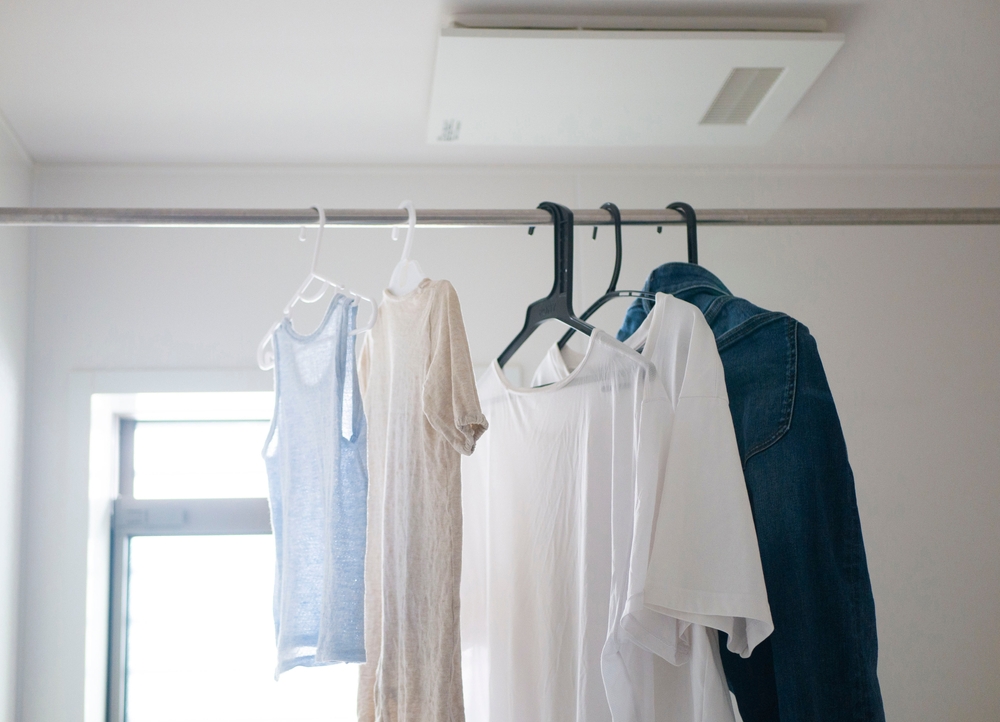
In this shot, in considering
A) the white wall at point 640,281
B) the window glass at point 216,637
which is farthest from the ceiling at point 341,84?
the window glass at point 216,637

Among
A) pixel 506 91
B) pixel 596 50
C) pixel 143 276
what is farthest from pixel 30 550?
pixel 596 50

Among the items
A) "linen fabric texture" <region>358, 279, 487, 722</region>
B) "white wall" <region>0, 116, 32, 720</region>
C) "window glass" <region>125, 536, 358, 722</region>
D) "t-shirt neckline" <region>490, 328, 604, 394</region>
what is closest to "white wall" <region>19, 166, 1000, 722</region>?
"white wall" <region>0, 116, 32, 720</region>

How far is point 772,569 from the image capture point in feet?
2.96

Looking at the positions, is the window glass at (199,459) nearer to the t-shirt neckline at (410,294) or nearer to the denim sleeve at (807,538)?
the t-shirt neckline at (410,294)

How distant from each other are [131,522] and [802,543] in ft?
5.81

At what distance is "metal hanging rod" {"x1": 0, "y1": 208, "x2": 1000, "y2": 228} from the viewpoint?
109cm

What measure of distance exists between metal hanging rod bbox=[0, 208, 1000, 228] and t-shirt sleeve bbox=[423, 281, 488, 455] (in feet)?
0.48

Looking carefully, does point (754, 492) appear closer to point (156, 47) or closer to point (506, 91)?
point (506, 91)

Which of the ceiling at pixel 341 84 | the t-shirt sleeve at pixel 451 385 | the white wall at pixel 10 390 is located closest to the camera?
the t-shirt sleeve at pixel 451 385

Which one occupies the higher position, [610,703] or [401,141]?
[401,141]

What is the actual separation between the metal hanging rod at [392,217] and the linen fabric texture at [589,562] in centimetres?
22

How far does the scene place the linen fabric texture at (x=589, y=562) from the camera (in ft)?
2.90

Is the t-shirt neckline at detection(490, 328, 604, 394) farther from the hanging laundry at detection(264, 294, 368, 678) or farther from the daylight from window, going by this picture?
the daylight from window

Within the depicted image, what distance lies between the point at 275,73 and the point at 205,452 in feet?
3.57
